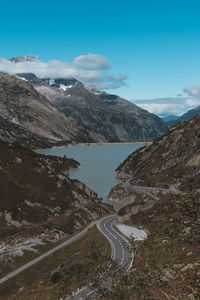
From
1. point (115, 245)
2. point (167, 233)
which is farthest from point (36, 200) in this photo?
point (167, 233)

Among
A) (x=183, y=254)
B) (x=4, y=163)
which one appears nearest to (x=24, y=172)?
(x=4, y=163)

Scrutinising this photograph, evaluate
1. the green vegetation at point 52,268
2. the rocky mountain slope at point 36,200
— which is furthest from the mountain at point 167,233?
the rocky mountain slope at point 36,200

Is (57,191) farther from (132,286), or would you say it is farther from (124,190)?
(132,286)

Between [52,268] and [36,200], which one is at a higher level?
[36,200]

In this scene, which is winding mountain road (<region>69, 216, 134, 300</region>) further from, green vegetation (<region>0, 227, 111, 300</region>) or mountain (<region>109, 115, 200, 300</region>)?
mountain (<region>109, 115, 200, 300</region>)

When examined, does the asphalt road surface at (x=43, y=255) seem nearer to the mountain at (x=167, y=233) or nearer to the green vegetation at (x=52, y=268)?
the green vegetation at (x=52, y=268)

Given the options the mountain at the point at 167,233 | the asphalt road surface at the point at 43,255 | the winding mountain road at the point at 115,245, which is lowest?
the asphalt road surface at the point at 43,255

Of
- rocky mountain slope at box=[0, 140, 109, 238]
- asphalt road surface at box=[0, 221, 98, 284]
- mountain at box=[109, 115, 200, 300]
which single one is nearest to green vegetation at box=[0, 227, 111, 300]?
asphalt road surface at box=[0, 221, 98, 284]

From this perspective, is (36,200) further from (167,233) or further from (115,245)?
(167,233)
